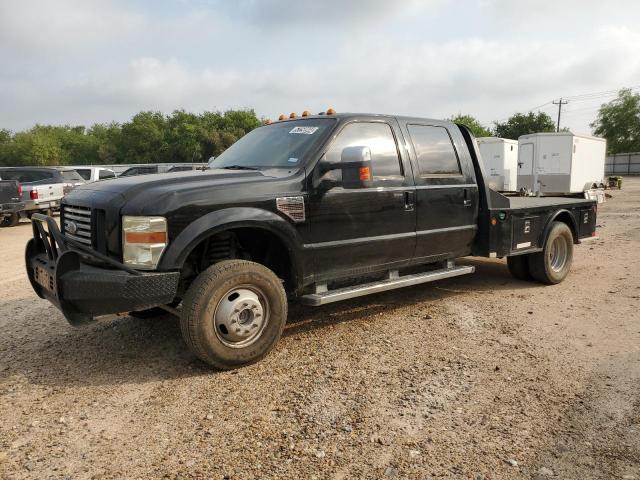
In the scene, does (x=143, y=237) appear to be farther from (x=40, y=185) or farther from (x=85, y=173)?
(x=85, y=173)

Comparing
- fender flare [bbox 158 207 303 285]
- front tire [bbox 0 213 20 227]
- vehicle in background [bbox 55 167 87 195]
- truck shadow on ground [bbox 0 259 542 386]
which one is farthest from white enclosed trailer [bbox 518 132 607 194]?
front tire [bbox 0 213 20 227]

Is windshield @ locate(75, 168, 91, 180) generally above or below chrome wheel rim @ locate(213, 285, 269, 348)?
above

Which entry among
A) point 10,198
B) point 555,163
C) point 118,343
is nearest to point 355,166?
point 118,343

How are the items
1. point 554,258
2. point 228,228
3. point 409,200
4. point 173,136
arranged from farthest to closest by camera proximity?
point 173,136
point 554,258
point 409,200
point 228,228

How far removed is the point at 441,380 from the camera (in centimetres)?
350

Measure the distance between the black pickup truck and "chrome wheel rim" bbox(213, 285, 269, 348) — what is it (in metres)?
0.01

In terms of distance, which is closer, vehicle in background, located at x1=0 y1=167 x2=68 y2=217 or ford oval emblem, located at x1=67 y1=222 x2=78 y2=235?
ford oval emblem, located at x1=67 y1=222 x2=78 y2=235

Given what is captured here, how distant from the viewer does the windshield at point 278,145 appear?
427 centimetres

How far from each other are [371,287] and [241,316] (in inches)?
51.3

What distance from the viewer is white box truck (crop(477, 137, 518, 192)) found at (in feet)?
66.0

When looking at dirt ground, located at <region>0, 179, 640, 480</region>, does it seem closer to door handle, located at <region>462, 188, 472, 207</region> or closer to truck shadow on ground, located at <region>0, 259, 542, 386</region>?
truck shadow on ground, located at <region>0, 259, 542, 386</region>

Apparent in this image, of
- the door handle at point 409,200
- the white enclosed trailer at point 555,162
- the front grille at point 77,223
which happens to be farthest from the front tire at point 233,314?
the white enclosed trailer at point 555,162

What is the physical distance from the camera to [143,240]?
3344 millimetres

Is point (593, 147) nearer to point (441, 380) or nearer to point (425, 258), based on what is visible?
point (425, 258)
